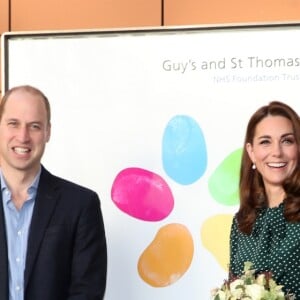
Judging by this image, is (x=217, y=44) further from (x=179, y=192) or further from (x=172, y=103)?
(x=179, y=192)

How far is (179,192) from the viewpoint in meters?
3.23

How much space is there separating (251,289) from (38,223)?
0.84m

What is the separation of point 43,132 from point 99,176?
0.79m

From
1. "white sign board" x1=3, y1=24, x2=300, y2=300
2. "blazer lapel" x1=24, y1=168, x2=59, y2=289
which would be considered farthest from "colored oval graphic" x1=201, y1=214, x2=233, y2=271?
"blazer lapel" x1=24, y1=168, x2=59, y2=289

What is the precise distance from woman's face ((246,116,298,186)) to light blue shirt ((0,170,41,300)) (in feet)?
2.85

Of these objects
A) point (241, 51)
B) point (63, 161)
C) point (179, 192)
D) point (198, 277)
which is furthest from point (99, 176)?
point (241, 51)

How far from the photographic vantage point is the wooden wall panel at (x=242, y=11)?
380 centimetres

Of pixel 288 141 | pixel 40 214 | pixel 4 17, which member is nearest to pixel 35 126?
pixel 40 214

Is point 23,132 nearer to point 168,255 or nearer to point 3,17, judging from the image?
point 168,255

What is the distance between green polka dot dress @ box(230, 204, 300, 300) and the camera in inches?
90.4

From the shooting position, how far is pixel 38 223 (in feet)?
8.05

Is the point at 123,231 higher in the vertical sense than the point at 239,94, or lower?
lower

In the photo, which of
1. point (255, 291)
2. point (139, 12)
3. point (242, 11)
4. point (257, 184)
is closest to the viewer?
point (255, 291)

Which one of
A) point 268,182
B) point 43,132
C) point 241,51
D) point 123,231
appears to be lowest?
point 123,231
